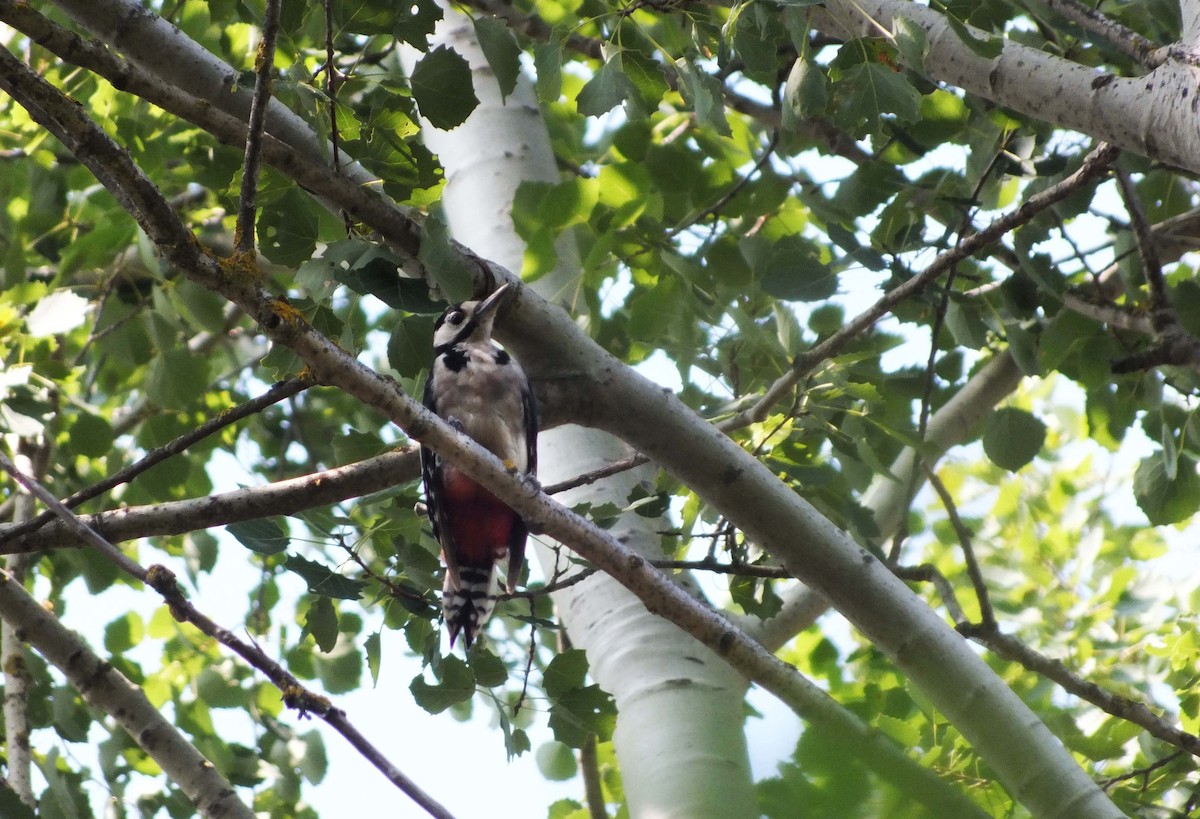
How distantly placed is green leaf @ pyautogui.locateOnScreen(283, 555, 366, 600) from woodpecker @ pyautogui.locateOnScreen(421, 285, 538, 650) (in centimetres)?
115

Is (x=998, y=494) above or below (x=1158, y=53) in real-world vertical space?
above

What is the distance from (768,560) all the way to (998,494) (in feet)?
14.7

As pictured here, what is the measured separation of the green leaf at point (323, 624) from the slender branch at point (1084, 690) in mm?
1541

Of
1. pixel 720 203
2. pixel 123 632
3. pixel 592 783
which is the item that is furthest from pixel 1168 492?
pixel 123 632

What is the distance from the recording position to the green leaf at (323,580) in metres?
2.47

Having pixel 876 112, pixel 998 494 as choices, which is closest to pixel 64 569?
pixel 876 112

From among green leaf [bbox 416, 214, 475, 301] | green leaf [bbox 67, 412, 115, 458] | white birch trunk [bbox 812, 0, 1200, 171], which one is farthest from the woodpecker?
white birch trunk [bbox 812, 0, 1200, 171]

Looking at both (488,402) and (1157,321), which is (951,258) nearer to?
(1157,321)

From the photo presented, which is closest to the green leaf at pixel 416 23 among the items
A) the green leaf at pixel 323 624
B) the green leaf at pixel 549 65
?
the green leaf at pixel 549 65

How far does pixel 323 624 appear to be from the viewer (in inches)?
109

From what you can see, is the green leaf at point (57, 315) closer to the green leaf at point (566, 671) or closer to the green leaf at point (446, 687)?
the green leaf at point (446, 687)

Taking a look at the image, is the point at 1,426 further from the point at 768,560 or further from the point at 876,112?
the point at 876,112

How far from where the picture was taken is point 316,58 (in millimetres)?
4625

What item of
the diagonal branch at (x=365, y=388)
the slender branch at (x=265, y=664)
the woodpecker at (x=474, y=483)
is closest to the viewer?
the slender branch at (x=265, y=664)
